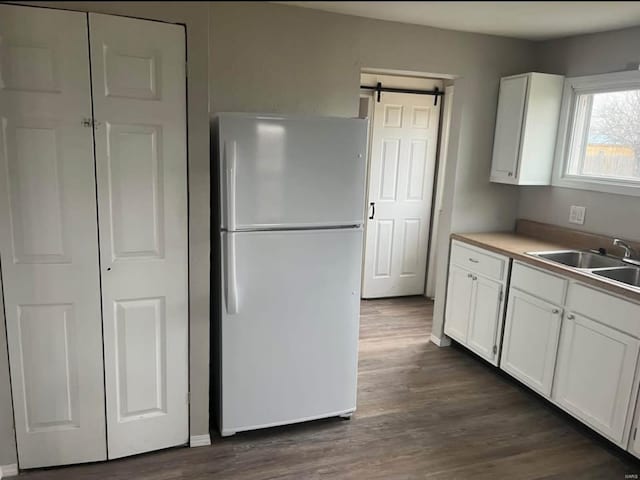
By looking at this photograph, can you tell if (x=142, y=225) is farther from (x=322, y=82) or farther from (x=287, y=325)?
(x=322, y=82)

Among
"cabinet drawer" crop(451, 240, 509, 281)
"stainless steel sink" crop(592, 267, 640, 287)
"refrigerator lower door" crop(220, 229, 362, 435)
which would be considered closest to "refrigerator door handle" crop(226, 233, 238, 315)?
"refrigerator lower door" crop(220, 229, 362, 435)

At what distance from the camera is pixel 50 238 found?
2.03 metres

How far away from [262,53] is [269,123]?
2.59 feet

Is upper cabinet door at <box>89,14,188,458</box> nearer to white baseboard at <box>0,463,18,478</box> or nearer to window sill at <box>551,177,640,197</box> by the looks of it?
white baseboard at <box>0,463,18,478</box>

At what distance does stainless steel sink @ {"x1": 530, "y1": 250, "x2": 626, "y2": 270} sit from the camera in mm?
2982

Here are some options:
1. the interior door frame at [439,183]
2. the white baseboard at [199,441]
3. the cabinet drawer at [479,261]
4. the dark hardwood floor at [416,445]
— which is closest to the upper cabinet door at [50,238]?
the dark hardwood floor at [416,445]

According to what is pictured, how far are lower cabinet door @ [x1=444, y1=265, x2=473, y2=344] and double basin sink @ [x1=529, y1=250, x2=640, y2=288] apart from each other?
0.58 meters

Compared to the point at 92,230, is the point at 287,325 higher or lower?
lower

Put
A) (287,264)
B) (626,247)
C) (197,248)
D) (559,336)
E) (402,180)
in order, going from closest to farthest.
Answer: (197,248) → (287,264) → (559,336) → (626,247) → (402,180)

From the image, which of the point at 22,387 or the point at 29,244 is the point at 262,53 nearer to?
the point at 29,244

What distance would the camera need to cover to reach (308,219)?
2.42 metres

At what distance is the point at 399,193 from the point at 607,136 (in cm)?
198

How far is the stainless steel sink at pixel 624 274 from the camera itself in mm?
2721

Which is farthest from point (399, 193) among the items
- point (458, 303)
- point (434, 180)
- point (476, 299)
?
point (476, 299)
